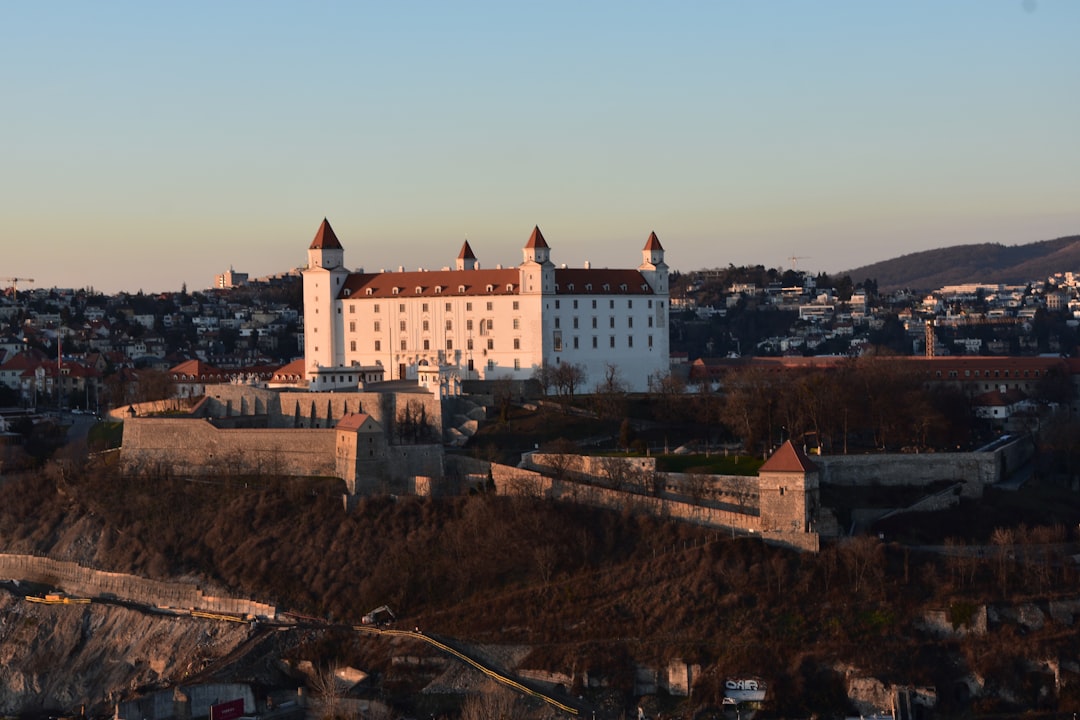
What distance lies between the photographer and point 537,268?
69688mm

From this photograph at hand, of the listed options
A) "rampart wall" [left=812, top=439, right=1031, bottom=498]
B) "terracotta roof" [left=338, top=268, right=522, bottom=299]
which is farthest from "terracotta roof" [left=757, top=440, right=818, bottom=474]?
"terracotta roof" [left=338, top=268, right=522, bottom=299]

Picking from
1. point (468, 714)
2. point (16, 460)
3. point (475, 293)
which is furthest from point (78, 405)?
point (468, 714)

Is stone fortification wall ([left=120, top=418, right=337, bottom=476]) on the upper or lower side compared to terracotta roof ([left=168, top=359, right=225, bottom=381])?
lower

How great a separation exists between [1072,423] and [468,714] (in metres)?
30.7

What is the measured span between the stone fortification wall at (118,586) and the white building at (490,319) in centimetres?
1284

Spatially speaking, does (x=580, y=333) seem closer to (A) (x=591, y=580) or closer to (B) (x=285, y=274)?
(A) (x=591, y=580)

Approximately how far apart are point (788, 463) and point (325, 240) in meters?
32.4

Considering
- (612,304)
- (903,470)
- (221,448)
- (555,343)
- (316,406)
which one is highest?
(612,304)

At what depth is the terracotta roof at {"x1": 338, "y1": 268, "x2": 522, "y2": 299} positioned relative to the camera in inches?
2798

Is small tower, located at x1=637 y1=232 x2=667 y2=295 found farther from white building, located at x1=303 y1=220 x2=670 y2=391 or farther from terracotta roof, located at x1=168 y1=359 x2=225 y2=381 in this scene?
terracotta roof, located at x1=168 y1=359 x2=225 y2=381

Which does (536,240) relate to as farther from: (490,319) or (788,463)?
(788,463)

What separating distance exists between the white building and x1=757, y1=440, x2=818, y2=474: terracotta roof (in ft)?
64.9

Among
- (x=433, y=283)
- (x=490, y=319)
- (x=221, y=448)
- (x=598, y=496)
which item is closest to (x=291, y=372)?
(x=433, y=283)

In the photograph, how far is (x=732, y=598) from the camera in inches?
1842
